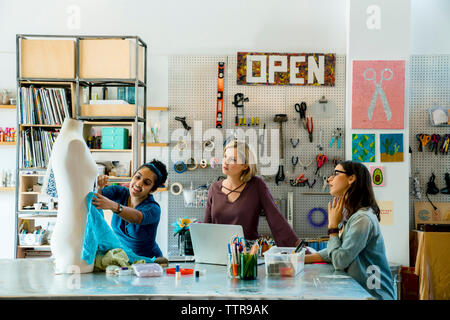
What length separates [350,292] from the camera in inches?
75.4

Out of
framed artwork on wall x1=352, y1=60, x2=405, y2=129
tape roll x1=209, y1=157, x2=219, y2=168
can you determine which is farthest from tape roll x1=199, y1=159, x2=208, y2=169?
framed artwork on wall x1=352, y1=60, x2=405, y2=129

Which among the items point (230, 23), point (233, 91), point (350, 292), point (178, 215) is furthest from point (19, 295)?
point (230, 23)

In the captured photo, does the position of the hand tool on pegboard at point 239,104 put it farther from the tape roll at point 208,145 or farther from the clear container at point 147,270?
the clear container at point 147,270

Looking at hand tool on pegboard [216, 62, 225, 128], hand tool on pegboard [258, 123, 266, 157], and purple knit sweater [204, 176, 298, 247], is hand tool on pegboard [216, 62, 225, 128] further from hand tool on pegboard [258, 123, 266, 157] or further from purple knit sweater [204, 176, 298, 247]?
purple knit sweater [204, 176, 298, 247]

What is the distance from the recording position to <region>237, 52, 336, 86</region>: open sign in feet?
16.6

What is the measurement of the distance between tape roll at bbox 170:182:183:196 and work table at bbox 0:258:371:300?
269 centimetres

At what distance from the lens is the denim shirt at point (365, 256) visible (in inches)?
90.7

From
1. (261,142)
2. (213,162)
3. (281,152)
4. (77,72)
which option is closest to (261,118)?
(261,142)

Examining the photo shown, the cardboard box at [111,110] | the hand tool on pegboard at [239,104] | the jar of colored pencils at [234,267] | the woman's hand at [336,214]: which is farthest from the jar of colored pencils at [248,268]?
the hand tool on pegboard at [239,104]

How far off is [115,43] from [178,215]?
1932mm

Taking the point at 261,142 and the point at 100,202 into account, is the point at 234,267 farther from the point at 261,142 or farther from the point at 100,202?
the point at 261,142

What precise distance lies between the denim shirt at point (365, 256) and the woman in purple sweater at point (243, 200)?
2.12ft
